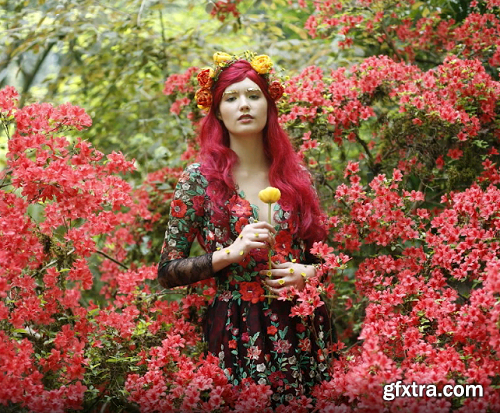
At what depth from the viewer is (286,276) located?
6.68 ft

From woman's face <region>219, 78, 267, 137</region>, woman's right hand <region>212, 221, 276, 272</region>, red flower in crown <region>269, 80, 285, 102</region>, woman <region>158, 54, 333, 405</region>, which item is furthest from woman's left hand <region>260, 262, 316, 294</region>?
red flower in crown <region>269, 80, 285, 102</region>

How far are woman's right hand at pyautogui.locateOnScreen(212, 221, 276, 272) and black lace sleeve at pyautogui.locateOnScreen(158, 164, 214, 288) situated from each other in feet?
0.15

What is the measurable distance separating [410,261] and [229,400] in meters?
0.89

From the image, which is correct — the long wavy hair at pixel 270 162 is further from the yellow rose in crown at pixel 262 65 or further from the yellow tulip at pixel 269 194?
the yellow tulip at pixel 269 194

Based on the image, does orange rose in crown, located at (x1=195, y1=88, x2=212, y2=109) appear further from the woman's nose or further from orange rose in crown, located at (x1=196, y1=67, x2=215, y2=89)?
the woman's nose

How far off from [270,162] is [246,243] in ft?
1.54

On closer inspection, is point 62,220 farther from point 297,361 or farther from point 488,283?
point 488,283

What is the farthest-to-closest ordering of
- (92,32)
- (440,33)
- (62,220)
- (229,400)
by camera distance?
(92,32) → (440,33) → (62,220) → (229,400)

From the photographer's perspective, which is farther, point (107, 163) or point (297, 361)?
point (107, 163)

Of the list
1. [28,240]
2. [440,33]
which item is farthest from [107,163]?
[440,33]

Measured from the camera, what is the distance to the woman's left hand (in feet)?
6.64

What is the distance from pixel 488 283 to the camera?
164cm

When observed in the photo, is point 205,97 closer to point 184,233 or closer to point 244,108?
point 244,108

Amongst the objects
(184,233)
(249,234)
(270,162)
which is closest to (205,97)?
(270,162)
